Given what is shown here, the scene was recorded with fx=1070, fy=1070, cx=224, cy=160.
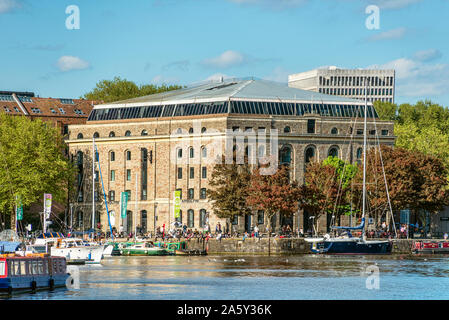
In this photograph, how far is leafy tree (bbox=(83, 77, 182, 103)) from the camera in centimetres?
18862

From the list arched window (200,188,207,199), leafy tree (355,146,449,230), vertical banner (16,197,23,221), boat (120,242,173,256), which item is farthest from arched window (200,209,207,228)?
vertical banner (16,197,23,221)

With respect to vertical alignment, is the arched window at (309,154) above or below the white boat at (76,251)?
above

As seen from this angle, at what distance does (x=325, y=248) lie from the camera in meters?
119

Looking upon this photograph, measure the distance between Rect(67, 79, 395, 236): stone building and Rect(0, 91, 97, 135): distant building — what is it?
691 inches

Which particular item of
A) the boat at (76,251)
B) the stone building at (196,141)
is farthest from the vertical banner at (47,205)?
the boat at (76,251)

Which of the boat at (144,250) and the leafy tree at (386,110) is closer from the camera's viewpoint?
the boat at (144,250)

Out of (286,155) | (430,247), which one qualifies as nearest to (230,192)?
(286,155)

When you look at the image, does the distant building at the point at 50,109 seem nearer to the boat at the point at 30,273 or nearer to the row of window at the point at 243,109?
the row of window at the point at 243,109

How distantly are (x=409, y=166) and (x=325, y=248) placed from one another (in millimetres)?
20388

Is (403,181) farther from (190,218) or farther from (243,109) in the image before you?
(190,218)

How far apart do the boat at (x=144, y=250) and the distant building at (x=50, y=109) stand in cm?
4587

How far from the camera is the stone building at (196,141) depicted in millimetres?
140500

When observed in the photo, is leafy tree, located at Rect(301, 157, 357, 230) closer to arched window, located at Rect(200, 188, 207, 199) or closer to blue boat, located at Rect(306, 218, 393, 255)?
blue boat, located at Rect(306, 218, 393, 255)
